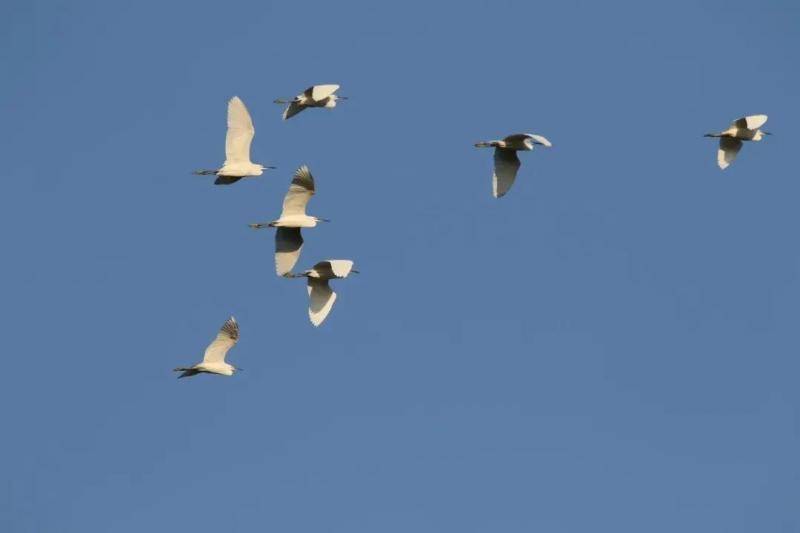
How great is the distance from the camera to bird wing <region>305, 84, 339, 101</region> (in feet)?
238

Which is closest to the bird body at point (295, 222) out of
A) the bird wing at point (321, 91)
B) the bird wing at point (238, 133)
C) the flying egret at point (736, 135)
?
the bird wing at point (238, 133)

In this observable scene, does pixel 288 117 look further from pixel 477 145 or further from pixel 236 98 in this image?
pixel 477 145

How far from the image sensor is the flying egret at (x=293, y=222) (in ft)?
229

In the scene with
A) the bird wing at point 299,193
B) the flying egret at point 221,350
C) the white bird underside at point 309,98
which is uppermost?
the white bird underside at point 309,98

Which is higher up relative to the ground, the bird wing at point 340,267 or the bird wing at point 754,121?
the bird wing at point 754,121

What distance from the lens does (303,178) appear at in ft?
229

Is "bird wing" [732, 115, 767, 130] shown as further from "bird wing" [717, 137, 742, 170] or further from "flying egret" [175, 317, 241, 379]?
"flying egret" [175, 317, 241, 379]

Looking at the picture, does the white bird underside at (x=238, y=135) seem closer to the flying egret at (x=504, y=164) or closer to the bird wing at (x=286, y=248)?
the bird wing at (x=286, y=248)

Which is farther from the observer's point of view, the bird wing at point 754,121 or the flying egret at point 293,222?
the bird wing at point 754,121

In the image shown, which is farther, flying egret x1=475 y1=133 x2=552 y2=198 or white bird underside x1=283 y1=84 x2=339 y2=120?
white bird underside x1=283 y1=84 x2=339 y2=120

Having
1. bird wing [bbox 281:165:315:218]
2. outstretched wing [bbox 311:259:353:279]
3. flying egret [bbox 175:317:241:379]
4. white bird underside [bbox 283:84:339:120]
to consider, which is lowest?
flying egret [bbox 175:317:241:379]

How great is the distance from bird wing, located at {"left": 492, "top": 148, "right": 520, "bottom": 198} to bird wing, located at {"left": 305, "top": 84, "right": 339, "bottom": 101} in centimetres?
665

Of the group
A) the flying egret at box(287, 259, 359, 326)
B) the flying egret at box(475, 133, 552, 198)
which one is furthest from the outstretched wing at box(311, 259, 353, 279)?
the flying egret at box(475, 133, 552, 198)

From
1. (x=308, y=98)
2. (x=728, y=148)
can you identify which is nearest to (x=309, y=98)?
(x=308, y=98)
